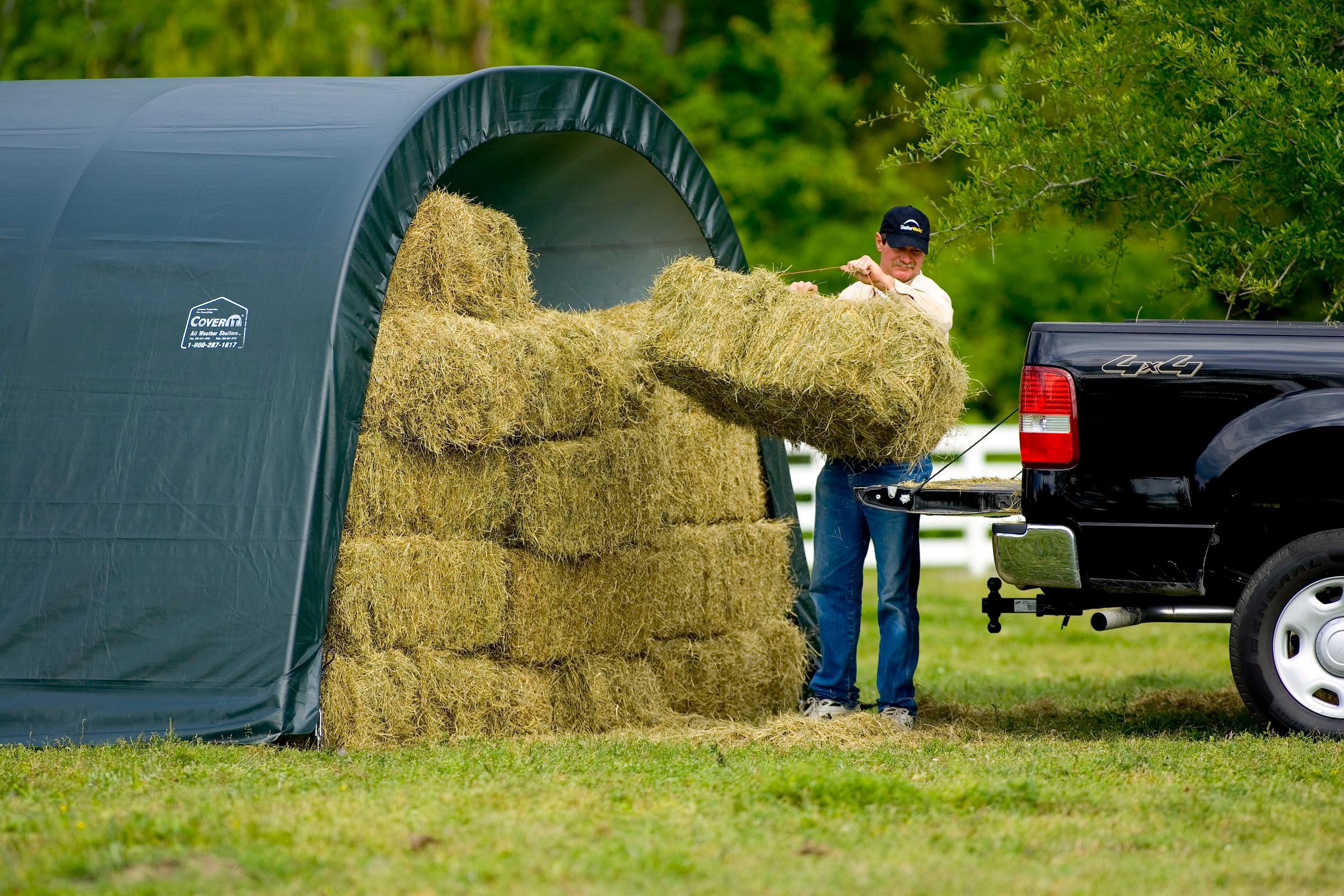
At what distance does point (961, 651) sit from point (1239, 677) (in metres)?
5.25

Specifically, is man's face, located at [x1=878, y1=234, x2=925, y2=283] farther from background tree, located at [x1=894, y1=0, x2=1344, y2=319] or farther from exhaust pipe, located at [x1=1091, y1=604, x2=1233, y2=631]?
exhaust pipe, located at [x1=1091, y1=604, x2=1233, y2=631]

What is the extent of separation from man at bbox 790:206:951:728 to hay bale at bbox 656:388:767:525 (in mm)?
830

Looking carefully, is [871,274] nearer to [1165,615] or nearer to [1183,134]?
[1165,615]

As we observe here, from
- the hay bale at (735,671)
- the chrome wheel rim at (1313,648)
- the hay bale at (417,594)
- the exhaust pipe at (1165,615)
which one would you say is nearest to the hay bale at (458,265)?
the hay bale at (417,594)

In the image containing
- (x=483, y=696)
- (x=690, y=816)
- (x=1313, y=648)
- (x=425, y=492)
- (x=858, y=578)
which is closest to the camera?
(x=690, y=816)

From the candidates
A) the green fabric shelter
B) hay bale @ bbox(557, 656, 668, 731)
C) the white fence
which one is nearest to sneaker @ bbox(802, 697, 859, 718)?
hay bale @ bbox(557, 656, 668, 731)

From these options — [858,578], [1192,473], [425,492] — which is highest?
[1192,473]

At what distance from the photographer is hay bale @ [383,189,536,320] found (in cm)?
715

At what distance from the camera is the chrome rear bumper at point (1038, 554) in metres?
6.30

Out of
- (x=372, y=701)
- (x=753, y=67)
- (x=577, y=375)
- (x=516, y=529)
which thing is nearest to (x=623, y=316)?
(x=577, y=375)

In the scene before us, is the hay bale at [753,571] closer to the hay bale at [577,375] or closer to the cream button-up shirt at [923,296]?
the hay bale at [577,375]

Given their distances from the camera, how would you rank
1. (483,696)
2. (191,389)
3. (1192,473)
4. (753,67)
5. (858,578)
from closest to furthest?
(1192,473), (191,389), (483,696), (858,578), (753,67)

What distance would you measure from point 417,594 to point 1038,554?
9.00 ft

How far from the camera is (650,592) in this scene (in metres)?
7.91
